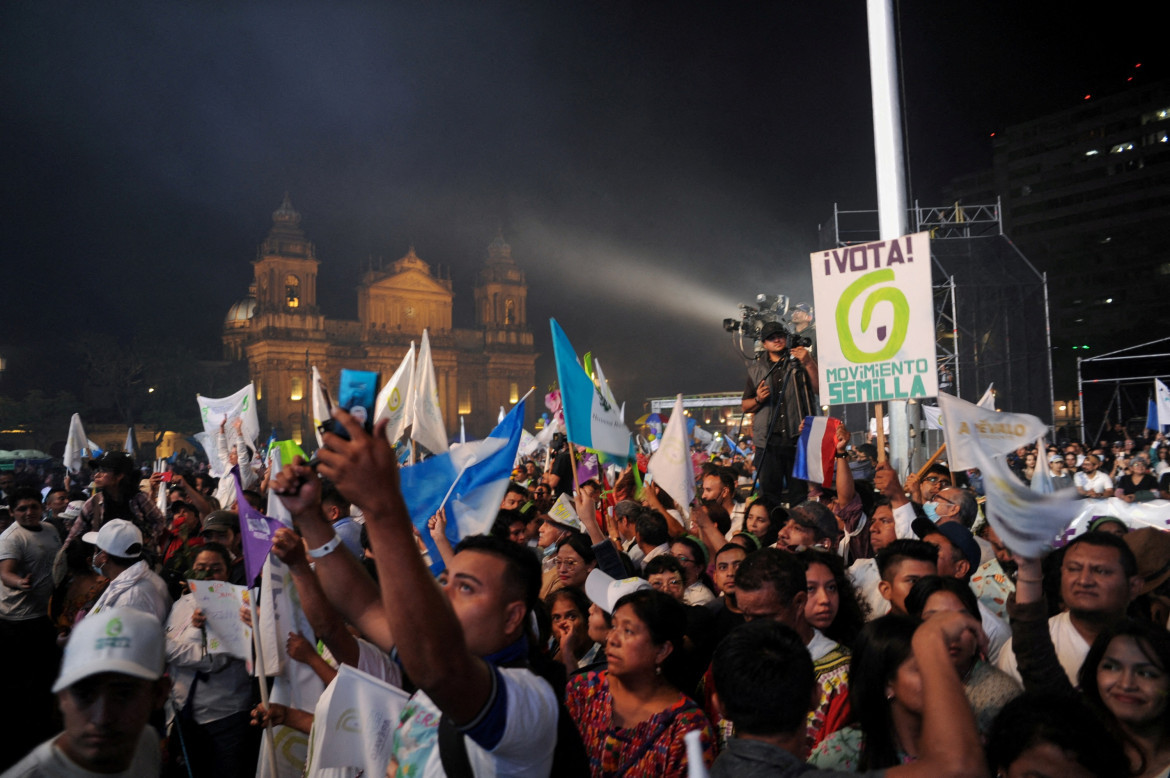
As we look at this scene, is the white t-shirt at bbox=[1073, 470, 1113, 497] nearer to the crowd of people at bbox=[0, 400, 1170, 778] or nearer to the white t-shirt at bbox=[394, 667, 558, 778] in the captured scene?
the crowd of people at bbox=[0, 400, 1170, 778]

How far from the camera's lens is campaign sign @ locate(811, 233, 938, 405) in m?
6.24

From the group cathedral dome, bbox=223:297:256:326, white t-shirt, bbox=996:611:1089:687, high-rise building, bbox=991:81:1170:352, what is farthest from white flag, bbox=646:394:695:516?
cathedral dome, bbox=223:297:256:326

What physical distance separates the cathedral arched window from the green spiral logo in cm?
6950

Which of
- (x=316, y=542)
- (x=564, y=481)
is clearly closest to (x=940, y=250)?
(x=564, y=481)

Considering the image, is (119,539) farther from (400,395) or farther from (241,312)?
(241,312)

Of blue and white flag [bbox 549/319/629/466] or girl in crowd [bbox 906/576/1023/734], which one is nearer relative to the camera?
girl in crowd [bbox 906/576/1023/734]

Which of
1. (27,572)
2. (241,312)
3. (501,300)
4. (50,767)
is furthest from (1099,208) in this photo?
(50,767)

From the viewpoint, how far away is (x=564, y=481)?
398 inches

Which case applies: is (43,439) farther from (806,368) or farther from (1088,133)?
(1088,133)

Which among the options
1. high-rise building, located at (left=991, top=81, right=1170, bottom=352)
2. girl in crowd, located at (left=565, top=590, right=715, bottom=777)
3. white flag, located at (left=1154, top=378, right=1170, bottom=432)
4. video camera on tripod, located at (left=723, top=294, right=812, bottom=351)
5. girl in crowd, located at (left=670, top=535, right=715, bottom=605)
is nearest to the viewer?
girl in crowd, located at (left=565, top=590, right=715, bottom=777)

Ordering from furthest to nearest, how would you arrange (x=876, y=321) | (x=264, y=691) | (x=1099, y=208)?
(x=1099, y=208) → (x=876, y=321) → (x=264, y=691)

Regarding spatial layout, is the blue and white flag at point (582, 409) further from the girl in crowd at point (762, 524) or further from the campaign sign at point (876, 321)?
the campaign sign at point (876, 321)

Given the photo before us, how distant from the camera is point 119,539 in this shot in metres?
4.98

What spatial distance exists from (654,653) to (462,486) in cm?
189
